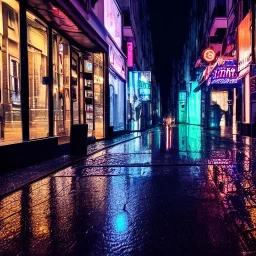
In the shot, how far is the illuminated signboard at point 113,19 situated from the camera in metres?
21.1

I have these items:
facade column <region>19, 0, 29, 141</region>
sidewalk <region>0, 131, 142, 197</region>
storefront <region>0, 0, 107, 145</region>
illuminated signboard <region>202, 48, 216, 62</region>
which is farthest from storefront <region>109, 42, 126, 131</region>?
sidewalk <region>0, 131, 142, 197</region>

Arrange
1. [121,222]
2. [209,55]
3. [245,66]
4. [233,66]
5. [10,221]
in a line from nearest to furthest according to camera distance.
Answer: [121,222] < [10,221] < [245,66] < [233,66] < [209,55]

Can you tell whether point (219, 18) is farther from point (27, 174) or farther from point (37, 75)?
point (27, 174)

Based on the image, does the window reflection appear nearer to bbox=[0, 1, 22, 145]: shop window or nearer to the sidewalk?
the sidewalk

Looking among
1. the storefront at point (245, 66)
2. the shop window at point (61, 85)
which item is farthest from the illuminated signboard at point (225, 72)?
the shop window at point (61, 85)

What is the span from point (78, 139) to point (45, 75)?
9.11 ft

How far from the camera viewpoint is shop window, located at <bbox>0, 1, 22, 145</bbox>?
9.45 meters

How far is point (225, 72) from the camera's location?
1008 inches

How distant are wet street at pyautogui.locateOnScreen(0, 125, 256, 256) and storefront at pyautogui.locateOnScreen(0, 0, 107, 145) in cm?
294

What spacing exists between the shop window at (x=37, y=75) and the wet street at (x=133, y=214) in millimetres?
4037

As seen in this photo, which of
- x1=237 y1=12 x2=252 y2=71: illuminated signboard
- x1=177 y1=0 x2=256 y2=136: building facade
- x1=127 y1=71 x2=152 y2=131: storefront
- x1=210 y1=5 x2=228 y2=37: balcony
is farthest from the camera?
x1=127 y1=71 x2=152 y2=131: storefront

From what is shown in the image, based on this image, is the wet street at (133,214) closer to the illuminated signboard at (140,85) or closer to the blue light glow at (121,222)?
the blue light glow at (121,222)

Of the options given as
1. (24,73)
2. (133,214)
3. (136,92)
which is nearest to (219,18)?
(136,92)

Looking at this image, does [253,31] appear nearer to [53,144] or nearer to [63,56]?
[63,56]
